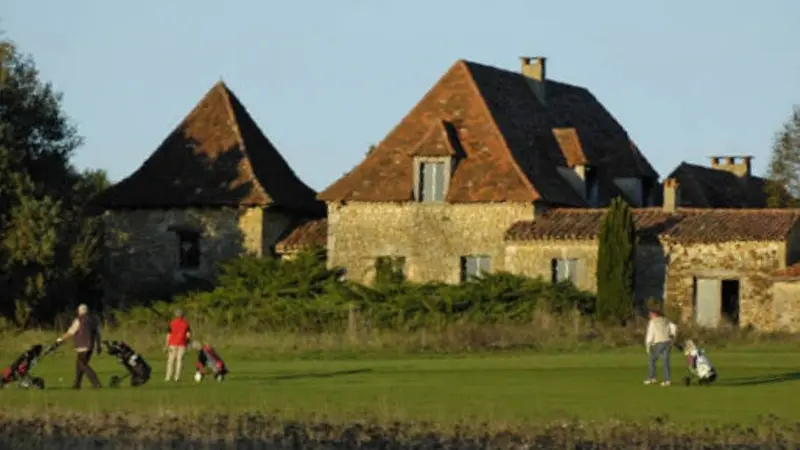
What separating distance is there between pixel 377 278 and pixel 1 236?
37.3ft

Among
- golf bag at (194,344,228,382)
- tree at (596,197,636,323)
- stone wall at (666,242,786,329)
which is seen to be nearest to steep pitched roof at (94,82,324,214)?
tree at (596,197,636,323)

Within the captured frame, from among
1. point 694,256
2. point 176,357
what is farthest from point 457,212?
point 176,357

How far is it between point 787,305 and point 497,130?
11321 mm

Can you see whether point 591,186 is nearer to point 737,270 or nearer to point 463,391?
point 737,270

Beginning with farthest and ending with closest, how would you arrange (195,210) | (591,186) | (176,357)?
(591,186) → (195,210) → (176,357)

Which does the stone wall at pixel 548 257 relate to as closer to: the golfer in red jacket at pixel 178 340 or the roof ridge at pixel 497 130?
the roof ridge at pixel 497 130

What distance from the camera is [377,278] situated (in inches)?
2547

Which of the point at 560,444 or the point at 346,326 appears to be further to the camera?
the point at 346,326

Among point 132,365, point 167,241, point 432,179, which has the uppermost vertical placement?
point 432,179

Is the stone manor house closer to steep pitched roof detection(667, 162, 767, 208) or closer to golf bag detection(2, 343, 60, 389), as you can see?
steep pitched roof detection(667, 162, 767, 208)

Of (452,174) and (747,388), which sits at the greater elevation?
(452,174)

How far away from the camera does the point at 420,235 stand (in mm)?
65438

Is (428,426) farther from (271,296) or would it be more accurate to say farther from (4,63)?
(4,63)

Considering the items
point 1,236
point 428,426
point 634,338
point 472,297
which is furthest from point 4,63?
point 428,426
